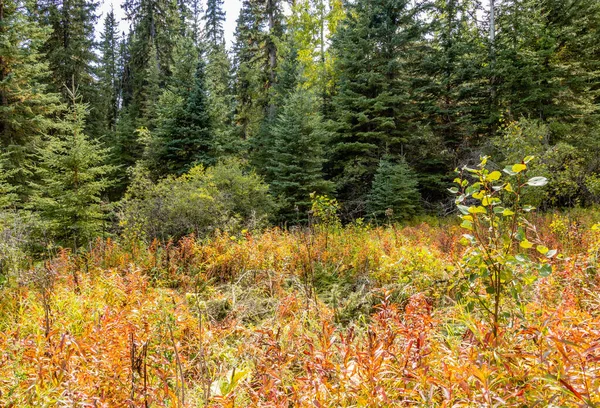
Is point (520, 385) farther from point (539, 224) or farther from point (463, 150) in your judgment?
point (463, 150)

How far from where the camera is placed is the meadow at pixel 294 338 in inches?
65.2

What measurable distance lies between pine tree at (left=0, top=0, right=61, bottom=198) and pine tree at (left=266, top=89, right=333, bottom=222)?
9712mm

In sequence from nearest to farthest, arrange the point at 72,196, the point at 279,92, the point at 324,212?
the point at 72,196 < the point at 324,212 < the point at 279,92

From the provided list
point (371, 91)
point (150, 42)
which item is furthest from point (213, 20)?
point (371, 91)

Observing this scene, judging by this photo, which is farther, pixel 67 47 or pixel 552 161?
pixel 67 47

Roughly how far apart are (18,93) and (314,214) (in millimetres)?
13455

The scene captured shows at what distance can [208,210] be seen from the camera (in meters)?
8.29

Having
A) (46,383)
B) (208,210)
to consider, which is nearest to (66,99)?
(208,210)

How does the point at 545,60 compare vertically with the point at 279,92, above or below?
above

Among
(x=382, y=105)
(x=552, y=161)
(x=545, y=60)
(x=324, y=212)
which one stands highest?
(x=545, y=60)

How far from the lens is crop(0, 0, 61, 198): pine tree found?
1290 centimetres

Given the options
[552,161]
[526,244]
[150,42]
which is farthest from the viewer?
[150,42]

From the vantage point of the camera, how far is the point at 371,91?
1413 centimetres

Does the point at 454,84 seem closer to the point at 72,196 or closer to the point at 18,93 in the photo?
the point at 72,196
